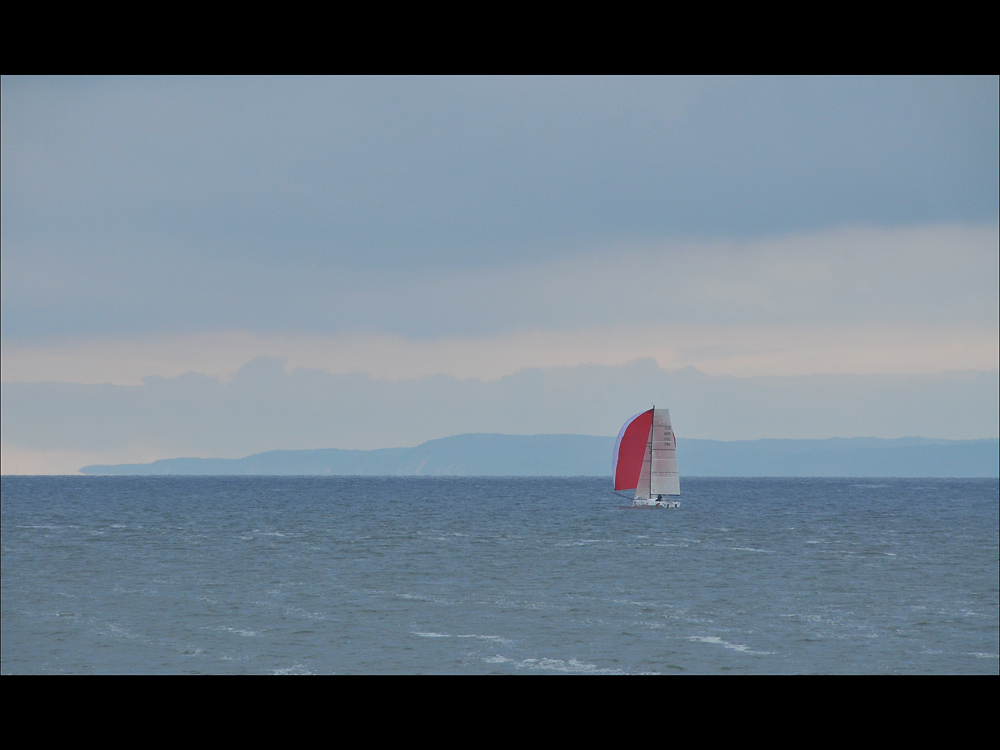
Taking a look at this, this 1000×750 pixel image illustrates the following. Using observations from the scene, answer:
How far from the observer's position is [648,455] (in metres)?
83.9

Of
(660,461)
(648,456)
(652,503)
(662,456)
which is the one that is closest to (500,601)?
(662,456)

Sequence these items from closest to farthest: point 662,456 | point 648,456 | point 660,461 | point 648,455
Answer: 1. point 662,456
2. point 648,455
3. point 648,456
4. point 660,461

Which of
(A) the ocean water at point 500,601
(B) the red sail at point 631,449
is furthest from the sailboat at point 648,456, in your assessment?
(A) the ocean water at point 500,601

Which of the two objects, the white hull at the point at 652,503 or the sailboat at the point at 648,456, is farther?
the white hull at the point at 652,503

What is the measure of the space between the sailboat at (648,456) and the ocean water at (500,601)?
7.33 m

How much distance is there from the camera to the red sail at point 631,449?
79750 mm

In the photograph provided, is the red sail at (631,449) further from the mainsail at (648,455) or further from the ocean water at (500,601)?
the ocean water at (500,601)

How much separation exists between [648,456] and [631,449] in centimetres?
243

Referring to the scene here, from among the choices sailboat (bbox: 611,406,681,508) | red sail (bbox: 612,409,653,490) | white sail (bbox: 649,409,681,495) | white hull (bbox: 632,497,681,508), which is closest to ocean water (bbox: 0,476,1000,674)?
white sail (bbox: 649,409,681,495)

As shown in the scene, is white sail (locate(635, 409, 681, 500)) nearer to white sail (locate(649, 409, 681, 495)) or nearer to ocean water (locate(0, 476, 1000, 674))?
white sail (locate(649, 409, 681, 495))

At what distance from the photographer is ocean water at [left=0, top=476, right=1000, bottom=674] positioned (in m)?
26.3

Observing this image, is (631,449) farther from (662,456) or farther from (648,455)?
(662,456)

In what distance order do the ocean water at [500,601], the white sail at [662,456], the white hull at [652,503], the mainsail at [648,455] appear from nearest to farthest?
the ocean water at [500,601] → the white sail at [662,456] → the mainsail at [648,455] → the white hull at [652,503]

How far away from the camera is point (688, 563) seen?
167 ft
